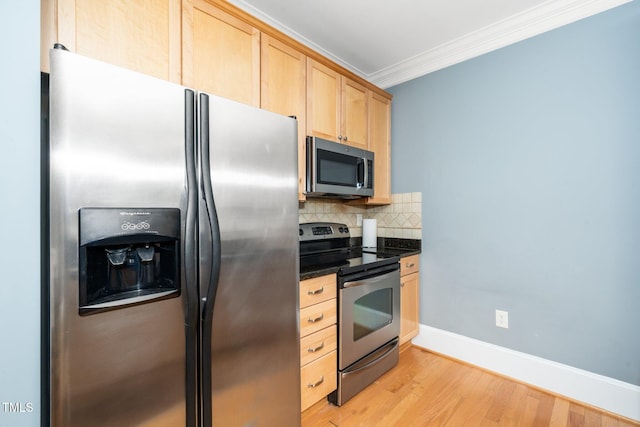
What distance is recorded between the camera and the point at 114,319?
0.94m

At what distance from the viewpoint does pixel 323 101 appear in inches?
83.2

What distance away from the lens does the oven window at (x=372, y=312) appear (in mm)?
1926

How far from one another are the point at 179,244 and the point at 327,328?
107 cm

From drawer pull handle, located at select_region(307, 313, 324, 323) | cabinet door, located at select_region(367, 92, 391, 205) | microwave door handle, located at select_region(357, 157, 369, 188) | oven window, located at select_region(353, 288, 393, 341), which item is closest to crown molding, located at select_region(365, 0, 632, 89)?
cabinet door, located at select_region(367, 92, 391, 205)

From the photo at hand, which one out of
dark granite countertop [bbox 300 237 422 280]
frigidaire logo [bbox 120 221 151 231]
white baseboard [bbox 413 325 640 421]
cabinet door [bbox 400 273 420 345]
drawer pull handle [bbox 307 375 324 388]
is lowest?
white baseboard [bbox 413 325 640 421]

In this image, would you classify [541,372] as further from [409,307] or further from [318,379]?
[318,379]

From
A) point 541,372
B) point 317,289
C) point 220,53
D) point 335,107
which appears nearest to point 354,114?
point 335,107

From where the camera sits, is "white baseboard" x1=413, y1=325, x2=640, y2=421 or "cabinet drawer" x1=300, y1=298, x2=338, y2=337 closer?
"cabinet drawer" x1=300, y1=298, x2=338, y2=337

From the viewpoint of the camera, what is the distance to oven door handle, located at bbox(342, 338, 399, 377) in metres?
1.88

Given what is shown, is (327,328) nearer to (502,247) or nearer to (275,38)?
(502,247)

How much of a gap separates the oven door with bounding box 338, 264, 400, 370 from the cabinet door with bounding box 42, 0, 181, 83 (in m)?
1.54

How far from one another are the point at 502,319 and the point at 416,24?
2331 millimetres

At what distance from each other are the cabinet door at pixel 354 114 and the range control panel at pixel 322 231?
2.37ft

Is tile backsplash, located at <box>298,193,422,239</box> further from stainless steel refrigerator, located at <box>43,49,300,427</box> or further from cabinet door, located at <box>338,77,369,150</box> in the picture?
stainless steel refrigerator, located at <box>43,49,300,427</box>
